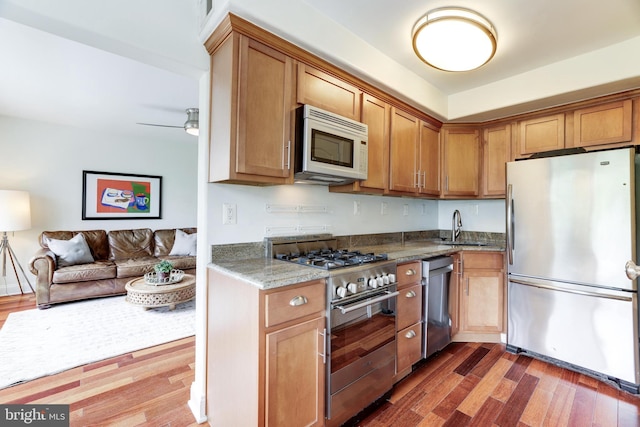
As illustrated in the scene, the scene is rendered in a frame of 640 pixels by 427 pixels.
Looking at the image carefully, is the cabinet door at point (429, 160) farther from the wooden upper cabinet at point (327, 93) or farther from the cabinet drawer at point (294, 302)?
the cabinet drawer at point (294, 302)

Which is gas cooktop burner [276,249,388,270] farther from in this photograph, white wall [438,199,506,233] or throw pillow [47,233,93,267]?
throw pillow [47,233,93,267]

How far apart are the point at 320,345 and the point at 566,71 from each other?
294cm

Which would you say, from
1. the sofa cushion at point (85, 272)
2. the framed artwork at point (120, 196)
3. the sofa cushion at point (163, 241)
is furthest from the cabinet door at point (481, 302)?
the framed artwork at point (120, 196)

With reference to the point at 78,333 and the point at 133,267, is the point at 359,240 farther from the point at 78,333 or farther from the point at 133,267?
the point at 133,267

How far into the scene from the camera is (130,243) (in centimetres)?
475

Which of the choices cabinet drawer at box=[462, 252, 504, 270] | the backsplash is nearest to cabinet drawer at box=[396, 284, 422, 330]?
the backsplash

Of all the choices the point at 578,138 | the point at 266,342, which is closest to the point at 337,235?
the point at 266,342

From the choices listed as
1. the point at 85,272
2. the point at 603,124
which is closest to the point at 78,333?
the point at 85,272

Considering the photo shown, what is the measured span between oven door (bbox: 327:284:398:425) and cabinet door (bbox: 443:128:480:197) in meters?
1.77

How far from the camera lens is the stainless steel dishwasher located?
7.53 ft

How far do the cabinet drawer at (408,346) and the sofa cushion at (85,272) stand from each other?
13.0 feet

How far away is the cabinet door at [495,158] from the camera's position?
3.00 meters

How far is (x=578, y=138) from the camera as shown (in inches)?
101

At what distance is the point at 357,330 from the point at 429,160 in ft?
6.70
